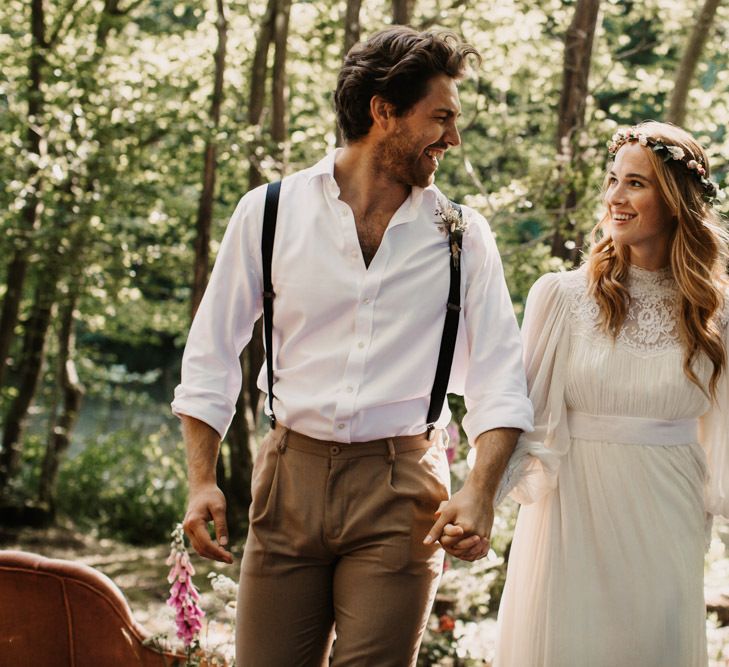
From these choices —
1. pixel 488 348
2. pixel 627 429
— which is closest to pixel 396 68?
pixel 488 348

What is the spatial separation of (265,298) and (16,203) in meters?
6.02

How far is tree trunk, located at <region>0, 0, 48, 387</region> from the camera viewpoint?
8.13 meters

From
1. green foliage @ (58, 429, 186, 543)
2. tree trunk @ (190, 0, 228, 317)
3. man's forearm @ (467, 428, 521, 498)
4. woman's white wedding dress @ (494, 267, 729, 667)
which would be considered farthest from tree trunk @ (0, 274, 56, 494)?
man's forearm @ (467, 428, 521, 498)

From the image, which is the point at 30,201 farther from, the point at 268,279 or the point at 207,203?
the point at 268,279

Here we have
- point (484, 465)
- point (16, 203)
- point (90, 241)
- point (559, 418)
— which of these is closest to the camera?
point (484, 465)

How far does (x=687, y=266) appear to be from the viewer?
299cm

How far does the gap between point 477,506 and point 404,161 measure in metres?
0.82

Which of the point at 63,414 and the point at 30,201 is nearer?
the point at 30,201

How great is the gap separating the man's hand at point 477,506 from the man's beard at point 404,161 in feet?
2.05

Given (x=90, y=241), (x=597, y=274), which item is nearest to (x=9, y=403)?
(x=90, y=241)

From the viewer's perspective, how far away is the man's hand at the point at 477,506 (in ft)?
7.35

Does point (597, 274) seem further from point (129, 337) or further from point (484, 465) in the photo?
point (129, 337)

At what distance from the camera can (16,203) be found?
26.2 ft

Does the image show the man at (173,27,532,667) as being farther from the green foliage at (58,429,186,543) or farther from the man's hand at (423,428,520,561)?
the green foliage at (58,429,186,543)
